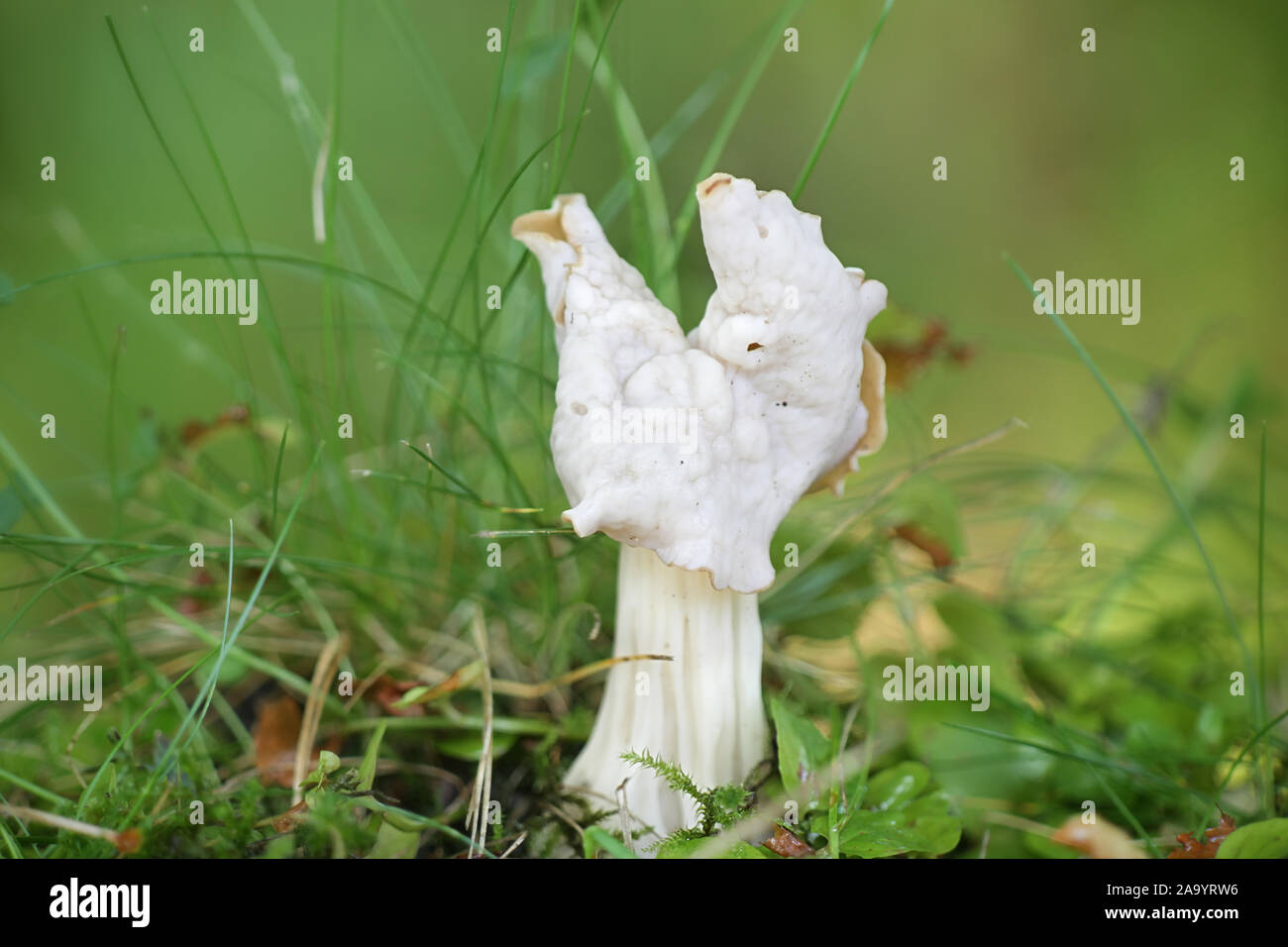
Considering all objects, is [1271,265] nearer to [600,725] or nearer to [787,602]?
[787,602]

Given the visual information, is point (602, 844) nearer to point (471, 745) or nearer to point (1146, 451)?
point (471, 745)

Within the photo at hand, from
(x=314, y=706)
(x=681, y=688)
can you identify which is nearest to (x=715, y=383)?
(x=681, y=688)

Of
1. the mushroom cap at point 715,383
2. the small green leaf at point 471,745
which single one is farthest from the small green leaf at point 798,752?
the small green leaf at point 471,745

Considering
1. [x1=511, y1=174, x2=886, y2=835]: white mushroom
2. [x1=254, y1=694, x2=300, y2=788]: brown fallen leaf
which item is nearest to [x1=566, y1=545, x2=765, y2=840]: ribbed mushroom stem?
[x1=511, y1=174, x2=886, y2=835]: white mushroom

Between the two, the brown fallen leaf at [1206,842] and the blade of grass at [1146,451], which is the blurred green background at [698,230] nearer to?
the blade of grass at [1146,451]

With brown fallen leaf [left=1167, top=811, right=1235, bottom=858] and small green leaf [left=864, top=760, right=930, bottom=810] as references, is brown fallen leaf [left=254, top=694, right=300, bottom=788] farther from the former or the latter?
brown fallen leaf [left=1167, top=811, right=1235, bottom=858]

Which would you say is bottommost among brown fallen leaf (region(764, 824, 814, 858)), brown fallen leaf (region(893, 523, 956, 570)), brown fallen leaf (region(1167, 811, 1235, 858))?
brown fallen leaf (region(1167, 811, 1235, 858))
